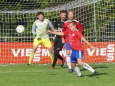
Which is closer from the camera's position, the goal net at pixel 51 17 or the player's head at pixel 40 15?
the player's head at pixel 40 15

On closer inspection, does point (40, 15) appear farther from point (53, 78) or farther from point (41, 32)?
point (53, 78)

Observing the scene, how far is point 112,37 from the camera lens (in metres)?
19.6

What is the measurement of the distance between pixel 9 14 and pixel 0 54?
3155mm

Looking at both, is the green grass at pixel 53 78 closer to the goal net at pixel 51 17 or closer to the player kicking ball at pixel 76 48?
the player kicking ball at pixel 76 48

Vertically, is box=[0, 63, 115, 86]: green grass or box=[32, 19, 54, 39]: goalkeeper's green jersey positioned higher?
box=[32, 19, 54, 39]: goalkeeper's green jersey

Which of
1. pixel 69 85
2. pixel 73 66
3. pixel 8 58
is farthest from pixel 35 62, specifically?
pixel 69 85

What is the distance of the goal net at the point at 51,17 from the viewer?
59.3ft

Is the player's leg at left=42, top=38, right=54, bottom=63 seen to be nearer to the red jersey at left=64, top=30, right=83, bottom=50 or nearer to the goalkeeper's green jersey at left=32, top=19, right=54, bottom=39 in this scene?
the goalkeeper's green jersey at left=32, top=19, right=54, bottom=39

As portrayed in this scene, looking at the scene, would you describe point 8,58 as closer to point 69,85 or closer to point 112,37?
point 112,37

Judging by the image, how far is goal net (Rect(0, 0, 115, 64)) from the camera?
18.1m

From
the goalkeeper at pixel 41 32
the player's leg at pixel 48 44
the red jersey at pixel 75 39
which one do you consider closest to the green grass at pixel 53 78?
the red jersey at pixel 75 39

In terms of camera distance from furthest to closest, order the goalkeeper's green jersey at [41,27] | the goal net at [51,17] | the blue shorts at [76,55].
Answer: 1. the goal net at [51,17]
2. the goalkeeper's green jersey at [41,27]
3. the blue shorts at [76,55]

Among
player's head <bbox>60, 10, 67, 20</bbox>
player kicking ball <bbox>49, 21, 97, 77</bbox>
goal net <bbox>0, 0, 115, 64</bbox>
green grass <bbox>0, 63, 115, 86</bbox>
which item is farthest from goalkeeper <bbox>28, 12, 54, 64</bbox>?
player kicking ball <bbox>49, 21, 97, 77</bbox>

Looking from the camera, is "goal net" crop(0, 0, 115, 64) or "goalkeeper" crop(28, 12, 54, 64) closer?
"goalkeeper" crop(28, 12, 54, 64)
